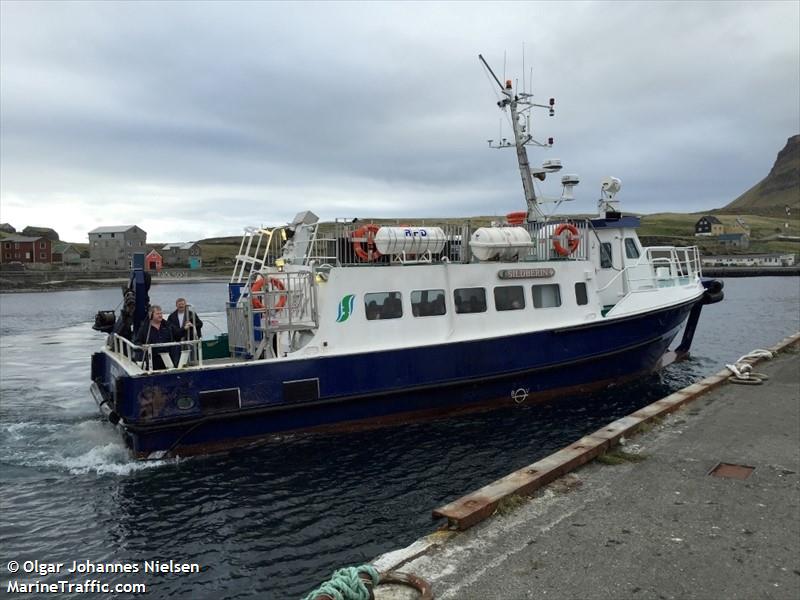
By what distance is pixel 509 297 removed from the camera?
1323 centimetres

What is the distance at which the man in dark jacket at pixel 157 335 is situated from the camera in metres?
10.6

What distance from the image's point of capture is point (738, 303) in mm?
44438

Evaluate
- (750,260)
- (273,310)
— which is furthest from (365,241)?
(750,260)

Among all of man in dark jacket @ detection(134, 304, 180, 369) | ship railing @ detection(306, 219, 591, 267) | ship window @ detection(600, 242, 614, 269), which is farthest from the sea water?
ship railing @ detection(306, 219, 591, 267)

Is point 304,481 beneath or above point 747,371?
beneath

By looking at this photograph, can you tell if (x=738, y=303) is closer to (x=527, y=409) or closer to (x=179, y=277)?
(x=527, y=409)

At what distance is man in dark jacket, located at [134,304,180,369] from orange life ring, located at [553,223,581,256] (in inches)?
338

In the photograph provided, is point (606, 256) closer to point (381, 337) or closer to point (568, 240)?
point (568, 240)

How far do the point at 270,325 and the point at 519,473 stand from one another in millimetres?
6411

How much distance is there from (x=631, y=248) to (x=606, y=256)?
2.88ft

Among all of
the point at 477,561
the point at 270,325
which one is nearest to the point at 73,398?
the point at 270,325

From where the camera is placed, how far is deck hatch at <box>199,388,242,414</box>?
10422mm

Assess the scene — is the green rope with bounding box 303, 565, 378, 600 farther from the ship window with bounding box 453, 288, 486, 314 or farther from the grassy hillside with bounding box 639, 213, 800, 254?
the grassy hillside with bounding box 639, 213, 800, 254

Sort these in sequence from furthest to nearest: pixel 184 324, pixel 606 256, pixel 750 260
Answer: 1. pixel 750 260
2. pixel 606 256
3. pixel 184 324
